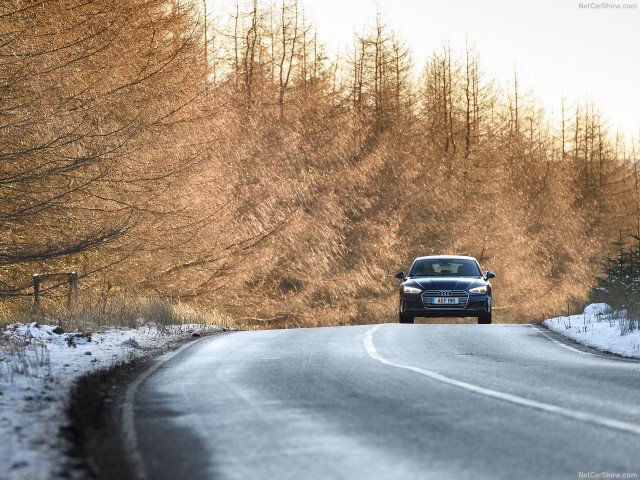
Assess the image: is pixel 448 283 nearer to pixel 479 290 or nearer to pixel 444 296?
pixel 444 296

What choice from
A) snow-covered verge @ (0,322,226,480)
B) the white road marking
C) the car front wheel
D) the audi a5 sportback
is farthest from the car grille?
the white road marking

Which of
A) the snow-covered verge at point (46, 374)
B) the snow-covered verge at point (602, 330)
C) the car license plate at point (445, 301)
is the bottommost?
the snow-covered verge at point (602, 330)

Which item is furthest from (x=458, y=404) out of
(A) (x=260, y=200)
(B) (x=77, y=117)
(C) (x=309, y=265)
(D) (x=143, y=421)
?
(C) (x=309, y=265)

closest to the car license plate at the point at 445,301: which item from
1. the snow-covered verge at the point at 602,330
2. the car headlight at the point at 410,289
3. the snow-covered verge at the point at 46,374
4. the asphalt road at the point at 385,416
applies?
the car headlight at the point at 410,289

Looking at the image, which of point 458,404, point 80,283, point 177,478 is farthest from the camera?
point 80,283

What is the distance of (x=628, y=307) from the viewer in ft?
62.3

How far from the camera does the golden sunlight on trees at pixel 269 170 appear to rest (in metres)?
18.1

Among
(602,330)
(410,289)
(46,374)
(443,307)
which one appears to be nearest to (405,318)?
(410,289)

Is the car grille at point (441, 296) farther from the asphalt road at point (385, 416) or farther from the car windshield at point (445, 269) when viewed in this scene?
the asphalt road at point (385, 416)

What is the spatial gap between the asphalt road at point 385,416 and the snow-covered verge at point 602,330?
2.05m

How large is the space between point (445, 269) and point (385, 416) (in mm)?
16020

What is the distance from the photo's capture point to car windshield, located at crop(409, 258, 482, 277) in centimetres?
2281

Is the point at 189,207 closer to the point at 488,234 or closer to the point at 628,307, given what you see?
the point at 628,307

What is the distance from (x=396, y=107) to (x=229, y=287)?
71.7 ft
